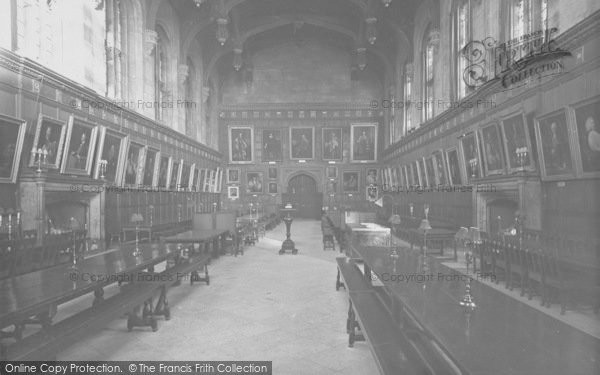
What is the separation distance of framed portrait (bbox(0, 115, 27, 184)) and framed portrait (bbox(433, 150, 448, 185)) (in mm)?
11284

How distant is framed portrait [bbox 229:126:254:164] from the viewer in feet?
81.6

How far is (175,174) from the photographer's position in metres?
16.8

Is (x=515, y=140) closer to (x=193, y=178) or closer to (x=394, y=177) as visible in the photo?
(x=394, y=177)

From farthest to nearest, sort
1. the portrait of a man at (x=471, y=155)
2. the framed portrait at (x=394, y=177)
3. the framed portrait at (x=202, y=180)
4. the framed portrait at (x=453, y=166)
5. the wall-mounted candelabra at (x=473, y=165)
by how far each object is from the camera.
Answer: the framed portrait at (x=394, y=177), the framed portrait at (x=202, y=180), the framed portrait at (x=453, y=166), the wall-mounted candelabra at (x=473, y=165), the portrait of a man at (x=471, y=155)

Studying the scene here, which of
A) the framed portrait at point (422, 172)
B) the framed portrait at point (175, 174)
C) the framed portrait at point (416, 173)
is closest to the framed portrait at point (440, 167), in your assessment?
the framed portrait at point (422, 172)

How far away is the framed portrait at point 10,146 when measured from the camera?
23.1ft

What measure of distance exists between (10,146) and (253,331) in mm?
5873

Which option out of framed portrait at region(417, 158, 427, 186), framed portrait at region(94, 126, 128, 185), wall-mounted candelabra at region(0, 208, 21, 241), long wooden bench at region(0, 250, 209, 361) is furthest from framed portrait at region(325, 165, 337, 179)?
long wooden bench at region(0, 250, 209, 361)

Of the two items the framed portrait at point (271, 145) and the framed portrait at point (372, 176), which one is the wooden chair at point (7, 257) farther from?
the framed portrait at point (372, 176)

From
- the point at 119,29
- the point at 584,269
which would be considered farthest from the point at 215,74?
the point at 584,269

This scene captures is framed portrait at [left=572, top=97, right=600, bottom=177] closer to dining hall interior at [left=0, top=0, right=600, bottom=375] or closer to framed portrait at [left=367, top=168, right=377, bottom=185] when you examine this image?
dining hall interior at [left=0, top=0, right=600, bottom=375]

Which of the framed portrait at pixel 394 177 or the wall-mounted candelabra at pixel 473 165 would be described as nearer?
the wall-mounted candelabra at pixel 473 165

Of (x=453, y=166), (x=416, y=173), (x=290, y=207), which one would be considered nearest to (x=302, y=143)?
(x=416, y=173)

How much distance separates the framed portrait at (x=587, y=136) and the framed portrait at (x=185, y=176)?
14.3 m
